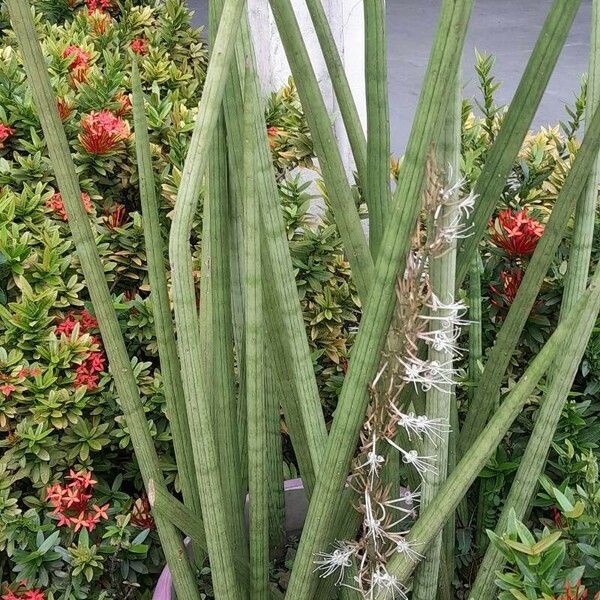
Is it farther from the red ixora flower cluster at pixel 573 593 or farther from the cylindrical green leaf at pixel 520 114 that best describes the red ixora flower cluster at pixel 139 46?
the red ixora flower cluster at pixel 573 593

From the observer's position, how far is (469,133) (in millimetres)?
1630

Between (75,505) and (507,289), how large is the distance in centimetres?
75

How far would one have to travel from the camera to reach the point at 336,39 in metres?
1.73

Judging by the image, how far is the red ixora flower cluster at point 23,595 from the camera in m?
1.14

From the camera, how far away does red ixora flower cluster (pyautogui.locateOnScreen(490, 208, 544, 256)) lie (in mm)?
1325

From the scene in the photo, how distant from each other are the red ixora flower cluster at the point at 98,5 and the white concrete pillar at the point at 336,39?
76 cm

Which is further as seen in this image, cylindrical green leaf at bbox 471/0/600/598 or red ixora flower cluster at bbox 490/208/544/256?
red ixora flower cluster at bbox 490/208/544/256

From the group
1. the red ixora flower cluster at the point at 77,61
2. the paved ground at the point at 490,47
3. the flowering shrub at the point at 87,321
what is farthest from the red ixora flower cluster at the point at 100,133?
the paved ground at the point at 490,47

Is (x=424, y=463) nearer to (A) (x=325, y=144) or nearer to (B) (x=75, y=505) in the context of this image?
(A) (x=325, y=144)

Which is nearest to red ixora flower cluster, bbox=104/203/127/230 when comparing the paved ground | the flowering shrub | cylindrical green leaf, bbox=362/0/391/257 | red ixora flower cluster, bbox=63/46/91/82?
the flowering shrub

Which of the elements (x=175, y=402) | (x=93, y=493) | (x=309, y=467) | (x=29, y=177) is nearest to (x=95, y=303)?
(x=175, y=402)

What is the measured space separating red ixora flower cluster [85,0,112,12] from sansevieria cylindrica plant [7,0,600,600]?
1684mm

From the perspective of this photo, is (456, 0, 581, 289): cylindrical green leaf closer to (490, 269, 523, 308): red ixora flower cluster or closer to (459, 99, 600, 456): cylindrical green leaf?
(459, 99, 600, 456): cylindrical green leaf

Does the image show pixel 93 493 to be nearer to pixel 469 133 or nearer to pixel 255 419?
pixel 255 419
